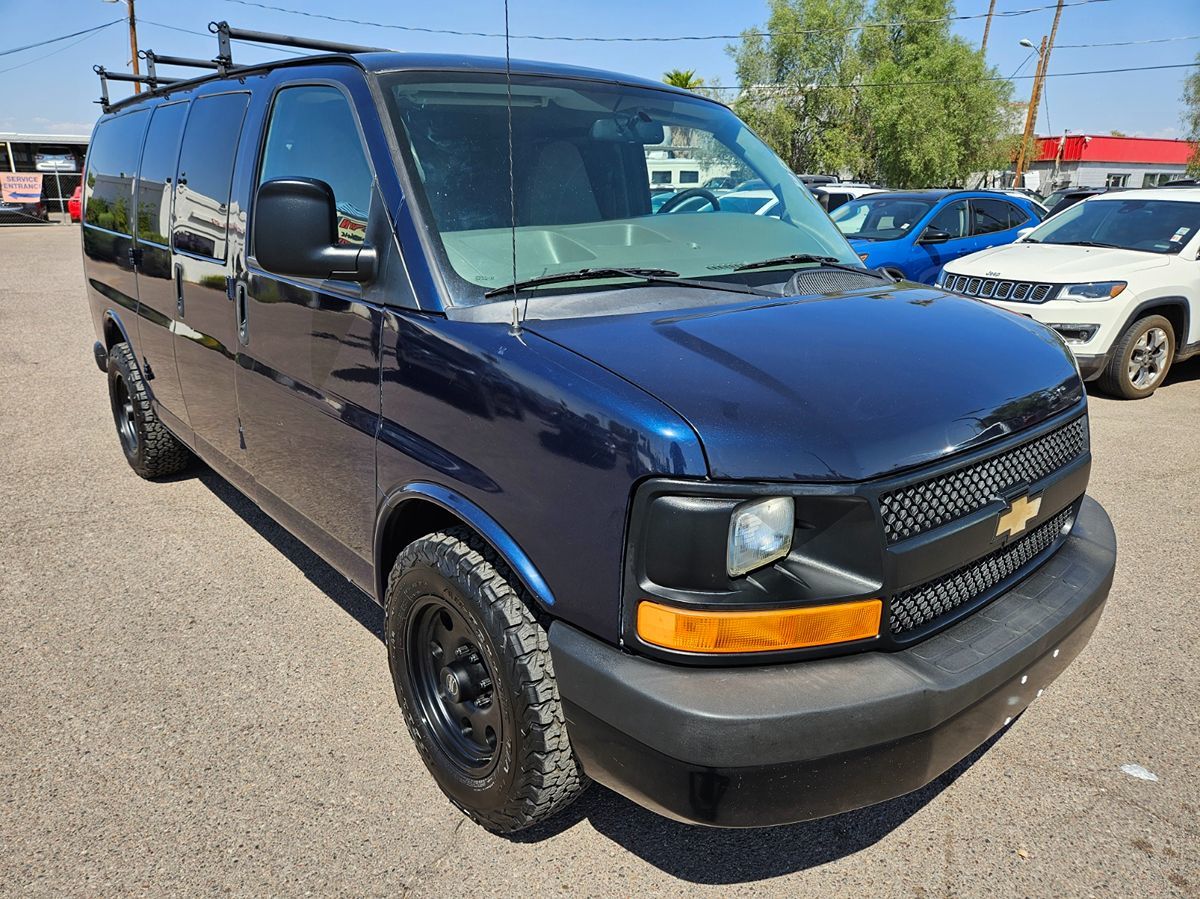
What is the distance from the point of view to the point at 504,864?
2.43 metres

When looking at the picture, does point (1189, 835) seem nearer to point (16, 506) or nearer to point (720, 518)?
point (720, 518)

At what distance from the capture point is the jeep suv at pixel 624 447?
6.23 ft

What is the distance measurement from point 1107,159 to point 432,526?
6775 centimetres

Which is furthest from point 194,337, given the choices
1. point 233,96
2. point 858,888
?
point 858,888

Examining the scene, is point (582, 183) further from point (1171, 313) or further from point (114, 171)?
point (1171, 313)

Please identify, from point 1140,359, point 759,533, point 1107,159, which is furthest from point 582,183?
point 1107,159

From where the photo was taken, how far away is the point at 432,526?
8.87 ft

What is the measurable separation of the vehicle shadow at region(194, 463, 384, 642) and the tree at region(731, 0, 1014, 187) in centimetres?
3662

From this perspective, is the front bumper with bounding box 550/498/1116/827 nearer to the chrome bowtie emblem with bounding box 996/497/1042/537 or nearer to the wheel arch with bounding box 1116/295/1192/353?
the chrome bowtie emblem with bounding box 996/497/1042/537

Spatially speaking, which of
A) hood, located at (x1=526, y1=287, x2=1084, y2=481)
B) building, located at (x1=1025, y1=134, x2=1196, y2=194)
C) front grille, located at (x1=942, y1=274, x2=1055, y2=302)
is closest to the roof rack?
hood, located at (x1=526, y1=287, x2=1084, y2=481)

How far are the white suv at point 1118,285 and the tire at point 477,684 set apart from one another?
19.9 feet

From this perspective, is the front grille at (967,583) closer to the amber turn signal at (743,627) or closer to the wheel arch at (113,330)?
the amber turn signal at (743,627)

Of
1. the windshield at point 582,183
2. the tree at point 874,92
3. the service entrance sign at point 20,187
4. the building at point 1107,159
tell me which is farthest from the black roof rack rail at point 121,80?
the building at point 1107,159

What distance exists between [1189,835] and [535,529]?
2.10 meters
